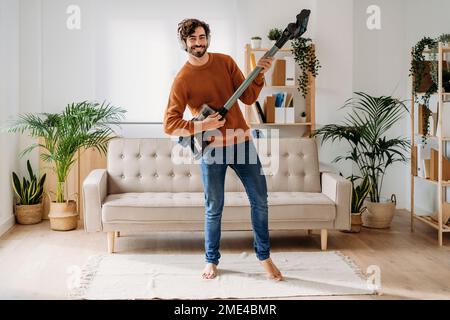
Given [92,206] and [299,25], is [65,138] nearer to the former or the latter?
[92,206]

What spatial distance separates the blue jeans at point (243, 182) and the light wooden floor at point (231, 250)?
0.57m

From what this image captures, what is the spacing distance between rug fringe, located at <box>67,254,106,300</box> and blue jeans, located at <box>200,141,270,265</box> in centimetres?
69

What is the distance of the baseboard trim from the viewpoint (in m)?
4.18

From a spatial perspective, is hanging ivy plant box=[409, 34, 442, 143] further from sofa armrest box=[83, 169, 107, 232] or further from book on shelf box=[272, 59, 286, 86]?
sofa armrest box=[83, 169, 107, 232]

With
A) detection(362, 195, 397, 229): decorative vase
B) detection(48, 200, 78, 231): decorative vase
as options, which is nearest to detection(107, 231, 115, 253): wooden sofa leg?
detection(48, 200, 78, 231): decorative vase

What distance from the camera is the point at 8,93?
4.40 meters

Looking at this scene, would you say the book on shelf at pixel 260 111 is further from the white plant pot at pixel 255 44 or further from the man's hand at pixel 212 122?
the man's hand at pixel 212 122

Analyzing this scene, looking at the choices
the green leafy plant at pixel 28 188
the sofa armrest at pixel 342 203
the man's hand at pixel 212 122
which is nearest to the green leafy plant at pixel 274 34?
the sofa armrest at pixel 342 203

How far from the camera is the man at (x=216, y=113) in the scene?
9.06ft

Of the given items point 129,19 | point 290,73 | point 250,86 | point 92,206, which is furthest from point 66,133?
point 250,86
